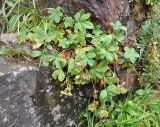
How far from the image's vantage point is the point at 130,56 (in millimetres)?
3020

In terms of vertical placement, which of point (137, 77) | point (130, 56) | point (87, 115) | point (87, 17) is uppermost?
point (87, 17)

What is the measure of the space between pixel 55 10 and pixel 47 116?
91cm

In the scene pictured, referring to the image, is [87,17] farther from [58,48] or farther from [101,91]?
[101,91]

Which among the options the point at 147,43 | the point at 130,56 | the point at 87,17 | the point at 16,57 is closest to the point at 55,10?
the point at 87,17

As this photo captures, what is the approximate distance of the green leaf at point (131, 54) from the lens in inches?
119

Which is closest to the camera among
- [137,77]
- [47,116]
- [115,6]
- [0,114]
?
[0,114]

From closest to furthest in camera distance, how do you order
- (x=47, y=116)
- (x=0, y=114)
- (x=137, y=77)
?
(x=0, y=114) → (x=47, y=116) → (x=137, y=77)

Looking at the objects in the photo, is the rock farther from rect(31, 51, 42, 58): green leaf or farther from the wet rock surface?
the wet rock surface

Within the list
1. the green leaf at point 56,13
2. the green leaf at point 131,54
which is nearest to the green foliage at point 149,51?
the green leaf at point 131,54

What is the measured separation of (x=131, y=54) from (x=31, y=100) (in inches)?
37.5

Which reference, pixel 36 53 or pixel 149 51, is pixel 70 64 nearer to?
pixel 36 53

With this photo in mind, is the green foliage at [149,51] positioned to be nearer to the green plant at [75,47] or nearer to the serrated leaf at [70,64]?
the green plant at [75,47]

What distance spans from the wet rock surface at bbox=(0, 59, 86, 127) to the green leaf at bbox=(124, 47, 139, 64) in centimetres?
53

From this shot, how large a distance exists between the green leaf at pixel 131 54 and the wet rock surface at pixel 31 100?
529 mm
